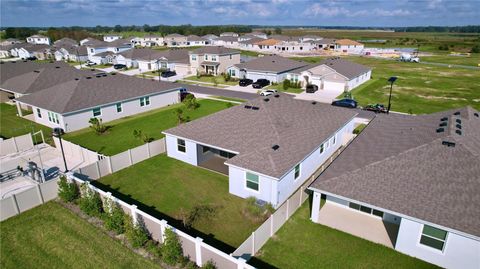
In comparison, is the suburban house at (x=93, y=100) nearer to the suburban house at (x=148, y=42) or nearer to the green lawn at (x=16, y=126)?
the green lawn at (x=16, y=126)

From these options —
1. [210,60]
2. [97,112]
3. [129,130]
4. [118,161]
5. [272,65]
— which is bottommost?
[129,130]

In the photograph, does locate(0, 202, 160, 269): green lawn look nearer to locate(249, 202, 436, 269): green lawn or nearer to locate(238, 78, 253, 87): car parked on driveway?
locate(249, 202, 436, 269): green lawn

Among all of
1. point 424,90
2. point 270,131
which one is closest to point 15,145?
point 270,131

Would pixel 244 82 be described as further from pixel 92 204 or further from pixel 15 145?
pixel 92 204

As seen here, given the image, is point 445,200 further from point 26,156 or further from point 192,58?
point 192,58

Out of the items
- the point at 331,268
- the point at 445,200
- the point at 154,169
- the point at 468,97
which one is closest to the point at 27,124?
the point at 154,169

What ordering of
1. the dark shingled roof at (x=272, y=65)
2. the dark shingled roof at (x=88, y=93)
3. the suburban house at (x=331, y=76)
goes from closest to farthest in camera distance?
1. the dark shingled roof at (x=88, y=93)
2. the suburban house at (x=331, y=76)
3. the dark shingled roof at (x=272, y=65)

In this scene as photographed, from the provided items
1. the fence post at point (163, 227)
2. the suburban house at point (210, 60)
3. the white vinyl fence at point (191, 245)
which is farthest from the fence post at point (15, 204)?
the suburban house at point (210, 60)
